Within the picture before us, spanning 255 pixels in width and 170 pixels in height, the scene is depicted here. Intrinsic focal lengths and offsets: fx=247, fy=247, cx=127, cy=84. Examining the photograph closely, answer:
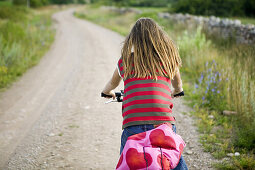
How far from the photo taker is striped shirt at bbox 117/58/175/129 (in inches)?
67.7

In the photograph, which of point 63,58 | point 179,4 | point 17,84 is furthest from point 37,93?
point 179,4

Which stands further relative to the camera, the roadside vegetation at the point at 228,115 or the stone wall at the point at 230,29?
the stone wall at the point at 230,29

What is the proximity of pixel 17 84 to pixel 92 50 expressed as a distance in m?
4.76

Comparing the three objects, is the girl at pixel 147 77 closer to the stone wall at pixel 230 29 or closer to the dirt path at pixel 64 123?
the dirt path at pixel 64 123

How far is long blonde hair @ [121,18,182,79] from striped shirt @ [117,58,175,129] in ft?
0.19

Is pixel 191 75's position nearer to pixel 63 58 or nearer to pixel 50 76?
pixel 50 76

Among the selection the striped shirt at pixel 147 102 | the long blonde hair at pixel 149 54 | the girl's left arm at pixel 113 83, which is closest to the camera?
the striped shirt at pixel 147 102

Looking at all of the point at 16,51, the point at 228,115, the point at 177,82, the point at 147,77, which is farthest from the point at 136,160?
the point at 16,51

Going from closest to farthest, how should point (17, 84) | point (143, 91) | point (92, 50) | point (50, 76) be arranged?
point (143, 91), point (17, 84), point (50, 76), point (92, 50)

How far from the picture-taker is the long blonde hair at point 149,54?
6.05 ft

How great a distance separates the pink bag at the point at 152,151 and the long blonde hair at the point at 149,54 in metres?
0.45

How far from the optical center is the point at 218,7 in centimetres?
1753

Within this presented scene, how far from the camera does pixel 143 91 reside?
1.78 metres

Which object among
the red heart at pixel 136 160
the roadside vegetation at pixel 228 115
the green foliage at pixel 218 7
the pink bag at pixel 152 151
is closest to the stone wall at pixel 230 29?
the roadside vegetation at pixel 228 115
